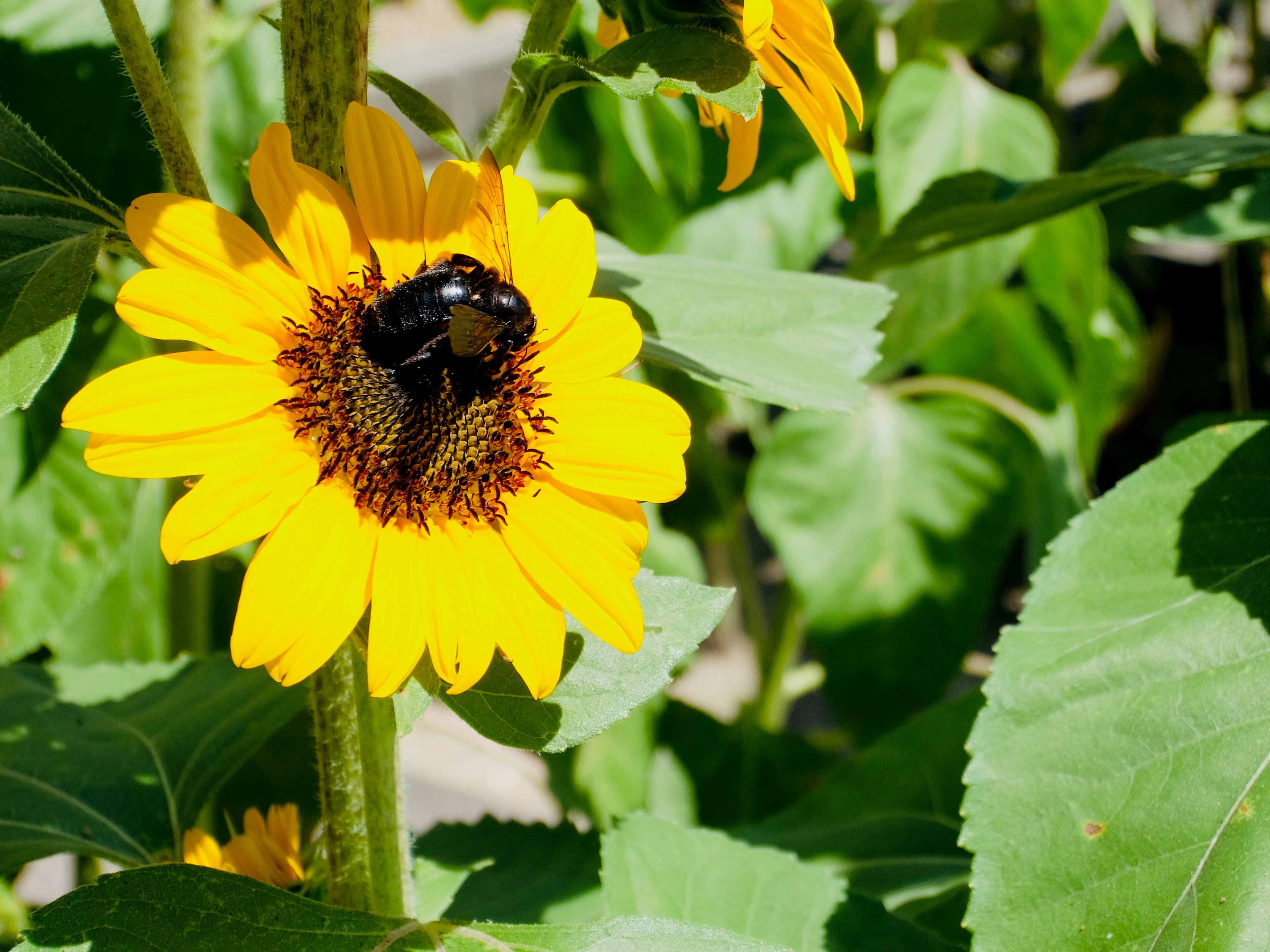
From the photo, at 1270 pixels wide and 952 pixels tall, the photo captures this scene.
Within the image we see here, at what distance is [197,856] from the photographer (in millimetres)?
613

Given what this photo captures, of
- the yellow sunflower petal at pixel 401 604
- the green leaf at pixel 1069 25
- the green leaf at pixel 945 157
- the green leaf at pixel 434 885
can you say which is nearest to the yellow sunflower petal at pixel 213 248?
the yellow sunflower petal at pixel 401 604

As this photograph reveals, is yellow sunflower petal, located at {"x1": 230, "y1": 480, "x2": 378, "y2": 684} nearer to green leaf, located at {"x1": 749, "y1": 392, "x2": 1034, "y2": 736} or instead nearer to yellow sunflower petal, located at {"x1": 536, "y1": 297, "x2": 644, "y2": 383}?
yellow sunflower petal, located at {"x1": 536, "y1": 297, "x2": 644, "y2": 383}

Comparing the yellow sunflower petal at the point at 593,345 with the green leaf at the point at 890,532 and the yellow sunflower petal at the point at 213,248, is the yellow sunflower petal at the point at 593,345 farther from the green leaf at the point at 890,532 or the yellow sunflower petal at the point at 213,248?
the green leaf at the point at 890,532

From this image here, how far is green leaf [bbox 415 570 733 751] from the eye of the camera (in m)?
0.49

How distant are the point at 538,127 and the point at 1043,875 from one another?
40 cm

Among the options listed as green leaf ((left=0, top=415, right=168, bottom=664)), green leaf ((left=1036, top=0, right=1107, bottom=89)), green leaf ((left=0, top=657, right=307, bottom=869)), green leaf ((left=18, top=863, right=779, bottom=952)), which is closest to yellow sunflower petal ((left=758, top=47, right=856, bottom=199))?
green leaf ((left=18, top=863, right=779, bottom=952))

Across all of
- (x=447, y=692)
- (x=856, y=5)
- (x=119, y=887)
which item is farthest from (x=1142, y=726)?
(x=856, y=5)

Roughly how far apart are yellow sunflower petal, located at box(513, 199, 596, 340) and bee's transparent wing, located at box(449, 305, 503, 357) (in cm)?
2

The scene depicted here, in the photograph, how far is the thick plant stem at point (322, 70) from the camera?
17.9 inches

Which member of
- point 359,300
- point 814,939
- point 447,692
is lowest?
point 814,939

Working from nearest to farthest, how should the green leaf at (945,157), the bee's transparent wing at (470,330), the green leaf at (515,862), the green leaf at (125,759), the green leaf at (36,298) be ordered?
the green leaf at (36,298) < the bee's transparent wing at (470,330) < the green leaf at (125,759) < the green leaf at (515,862) < the green leaf at (945,157)

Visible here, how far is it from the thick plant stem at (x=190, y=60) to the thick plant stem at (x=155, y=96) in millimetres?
388

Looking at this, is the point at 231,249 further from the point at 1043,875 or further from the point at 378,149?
the point at 1043,875

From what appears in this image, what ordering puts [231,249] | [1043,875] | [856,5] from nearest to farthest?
1. [231,249]
2. [1043,875]
3. [856,5]
